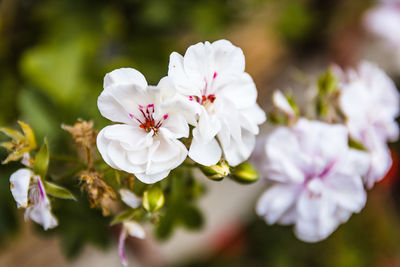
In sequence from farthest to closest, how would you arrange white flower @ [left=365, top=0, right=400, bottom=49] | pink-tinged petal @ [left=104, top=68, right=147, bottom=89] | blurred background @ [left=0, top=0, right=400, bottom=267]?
white flower @ [left=365, top=0, right=400, bottom=49], blurred background @ [left=0, top=0, right=400, bottom=267], pink-tinged petal @ [left=104, top=68, right=147, bottom=89]

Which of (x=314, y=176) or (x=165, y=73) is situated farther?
(x=165, y=73)

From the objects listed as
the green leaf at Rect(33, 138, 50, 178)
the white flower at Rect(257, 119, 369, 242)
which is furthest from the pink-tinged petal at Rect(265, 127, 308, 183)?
the green leaf at Rect(33, 138, 50, 178)

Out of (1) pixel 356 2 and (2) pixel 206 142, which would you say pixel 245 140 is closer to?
(2) pixel 206 142

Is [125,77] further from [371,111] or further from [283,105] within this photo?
[371,111]

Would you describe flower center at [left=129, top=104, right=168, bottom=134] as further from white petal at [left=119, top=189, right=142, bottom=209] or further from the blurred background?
the blurred background

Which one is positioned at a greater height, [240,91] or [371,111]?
[240,91]

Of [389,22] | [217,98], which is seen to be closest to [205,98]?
[217,98]

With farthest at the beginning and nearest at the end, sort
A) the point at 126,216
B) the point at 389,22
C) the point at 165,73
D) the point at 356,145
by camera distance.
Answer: the point at 389,22, the point at 165,73, the point at 356,145, the point at 126,216

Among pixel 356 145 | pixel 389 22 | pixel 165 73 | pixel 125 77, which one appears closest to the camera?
pixel 125 77
